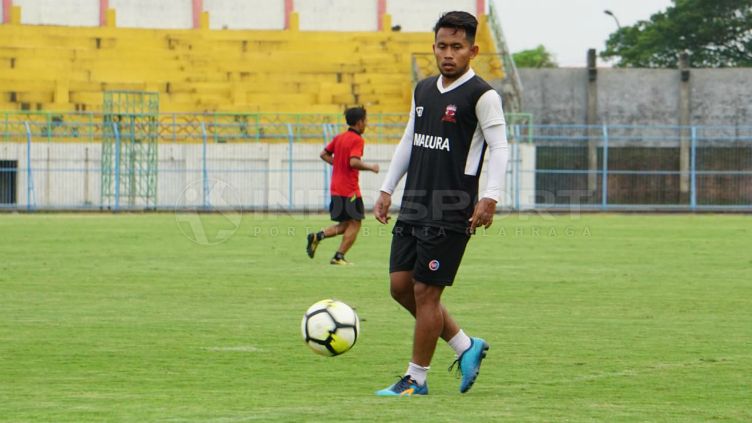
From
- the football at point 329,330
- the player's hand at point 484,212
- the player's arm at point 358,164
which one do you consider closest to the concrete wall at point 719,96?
the player's arm at point 358,164

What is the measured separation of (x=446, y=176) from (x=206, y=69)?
3491 centimetres

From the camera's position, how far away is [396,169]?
25.3 ft

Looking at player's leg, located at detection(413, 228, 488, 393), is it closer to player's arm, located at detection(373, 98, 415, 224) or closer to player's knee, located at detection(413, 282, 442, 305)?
player's knee, located at detection(413, 282, 442, 305)

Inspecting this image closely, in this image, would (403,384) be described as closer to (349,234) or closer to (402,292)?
(402,292)

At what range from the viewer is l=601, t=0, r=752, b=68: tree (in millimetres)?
62781

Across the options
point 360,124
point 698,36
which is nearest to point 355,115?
point 360,124

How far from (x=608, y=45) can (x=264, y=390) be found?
64763mm

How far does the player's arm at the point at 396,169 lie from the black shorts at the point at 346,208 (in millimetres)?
9368

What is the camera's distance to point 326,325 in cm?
795

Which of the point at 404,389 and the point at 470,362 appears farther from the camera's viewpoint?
the point at 470,362

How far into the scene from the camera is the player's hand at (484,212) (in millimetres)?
7137

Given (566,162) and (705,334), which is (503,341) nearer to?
(705,334)
